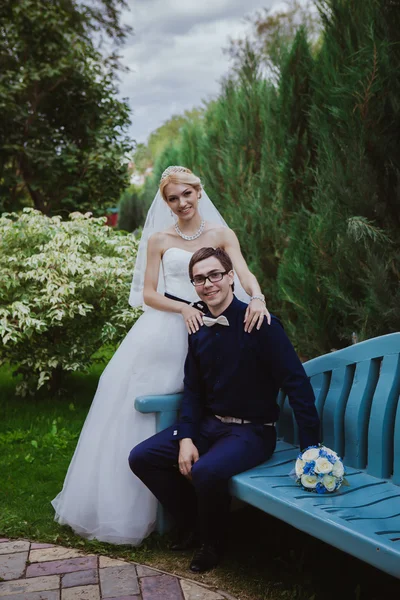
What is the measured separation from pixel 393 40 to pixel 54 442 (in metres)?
3.64

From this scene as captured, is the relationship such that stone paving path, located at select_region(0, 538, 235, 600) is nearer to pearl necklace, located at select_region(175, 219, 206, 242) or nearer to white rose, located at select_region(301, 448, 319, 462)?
white rose, located at select_region(301, 448, 319, 462)

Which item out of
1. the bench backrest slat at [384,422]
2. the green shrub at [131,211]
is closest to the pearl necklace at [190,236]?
the bench backrest slat at [384,422]

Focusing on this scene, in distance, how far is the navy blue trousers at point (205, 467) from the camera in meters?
2.80

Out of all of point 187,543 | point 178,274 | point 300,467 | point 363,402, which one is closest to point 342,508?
point 300,467

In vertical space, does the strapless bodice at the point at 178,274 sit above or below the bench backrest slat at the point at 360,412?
above

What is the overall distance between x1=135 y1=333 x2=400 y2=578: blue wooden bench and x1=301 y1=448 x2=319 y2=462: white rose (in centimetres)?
13

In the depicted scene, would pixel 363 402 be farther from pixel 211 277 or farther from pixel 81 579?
pixel 81 579

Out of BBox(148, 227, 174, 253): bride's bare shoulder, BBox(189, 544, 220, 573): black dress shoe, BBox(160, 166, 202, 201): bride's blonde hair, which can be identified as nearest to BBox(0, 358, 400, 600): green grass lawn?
BBox(189, 544, 220, 573): black dress shoe

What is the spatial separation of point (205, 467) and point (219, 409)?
33cm

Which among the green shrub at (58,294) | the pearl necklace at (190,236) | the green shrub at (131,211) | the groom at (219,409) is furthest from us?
the green shrub at (131,211)

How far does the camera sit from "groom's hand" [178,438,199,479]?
2.90 metres

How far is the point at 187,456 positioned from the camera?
2.90m

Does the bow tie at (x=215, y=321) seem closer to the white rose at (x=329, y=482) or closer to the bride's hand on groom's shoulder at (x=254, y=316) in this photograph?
the bride's hand on groom's shoulder at (x=254, y=316)

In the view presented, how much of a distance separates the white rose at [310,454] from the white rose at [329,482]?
0.29ft
